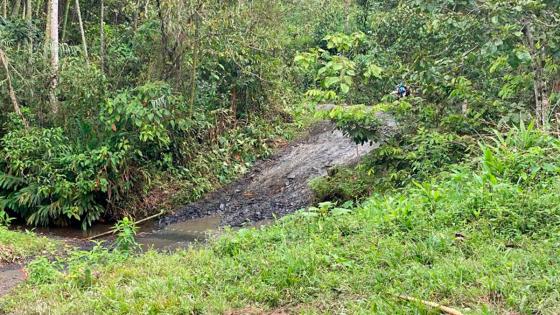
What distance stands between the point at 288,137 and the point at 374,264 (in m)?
9.62

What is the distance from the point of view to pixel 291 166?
37.9 feet

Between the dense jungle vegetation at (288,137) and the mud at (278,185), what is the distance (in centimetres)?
44

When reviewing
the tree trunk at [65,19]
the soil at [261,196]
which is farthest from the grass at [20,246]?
the tree trunk at [65,19]

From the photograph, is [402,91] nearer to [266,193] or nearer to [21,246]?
[266,193]

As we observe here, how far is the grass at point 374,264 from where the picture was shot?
3.19 metres

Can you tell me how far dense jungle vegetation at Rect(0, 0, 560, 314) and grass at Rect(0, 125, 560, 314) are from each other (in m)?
0.02

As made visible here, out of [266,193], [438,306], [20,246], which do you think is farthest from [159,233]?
[438,306]

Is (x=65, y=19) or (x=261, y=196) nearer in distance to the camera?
(x=261, y=196)

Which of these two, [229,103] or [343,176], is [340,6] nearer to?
[229,103]

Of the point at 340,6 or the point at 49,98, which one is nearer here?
the point at 49,98

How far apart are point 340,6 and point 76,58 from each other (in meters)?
10.1

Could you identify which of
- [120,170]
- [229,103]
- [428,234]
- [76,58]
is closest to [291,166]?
[229,103]

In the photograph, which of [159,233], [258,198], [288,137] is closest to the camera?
[159,233]

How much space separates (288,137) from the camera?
13.3 m
